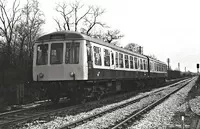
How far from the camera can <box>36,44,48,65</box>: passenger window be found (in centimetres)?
1178

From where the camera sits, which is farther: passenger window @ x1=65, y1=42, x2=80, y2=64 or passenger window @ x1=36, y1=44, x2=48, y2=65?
passenger window @ x1=36, y1=44, x2=48, y2=65

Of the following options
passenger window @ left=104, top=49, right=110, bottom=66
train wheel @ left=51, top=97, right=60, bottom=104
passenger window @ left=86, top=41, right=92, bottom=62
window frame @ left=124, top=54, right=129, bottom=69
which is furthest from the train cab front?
window frame @ left=124, top=54, right=129, bottom=69

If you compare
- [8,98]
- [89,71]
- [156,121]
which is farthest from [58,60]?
[156,121]

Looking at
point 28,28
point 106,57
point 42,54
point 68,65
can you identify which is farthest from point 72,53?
point 28,28

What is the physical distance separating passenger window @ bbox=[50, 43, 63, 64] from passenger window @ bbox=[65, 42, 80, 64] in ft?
1.00

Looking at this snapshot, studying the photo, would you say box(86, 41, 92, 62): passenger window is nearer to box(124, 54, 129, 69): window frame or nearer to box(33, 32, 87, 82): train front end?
box(33, 32, 87, 82): train front end

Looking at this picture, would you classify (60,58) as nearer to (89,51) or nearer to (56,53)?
(56,53)

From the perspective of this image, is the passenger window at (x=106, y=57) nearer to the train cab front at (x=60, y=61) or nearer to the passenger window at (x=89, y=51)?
the passenger window at (x=89, y=51)

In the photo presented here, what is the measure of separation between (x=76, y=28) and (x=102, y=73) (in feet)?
84.8

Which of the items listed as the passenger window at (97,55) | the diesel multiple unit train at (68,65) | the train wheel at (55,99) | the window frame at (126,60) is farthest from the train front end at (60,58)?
the window frame at (126,60)

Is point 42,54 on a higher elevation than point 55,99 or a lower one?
higher

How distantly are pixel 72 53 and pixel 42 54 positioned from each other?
1.52 m

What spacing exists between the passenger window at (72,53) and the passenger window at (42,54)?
1051 millimetres

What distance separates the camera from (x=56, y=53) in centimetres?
1170
